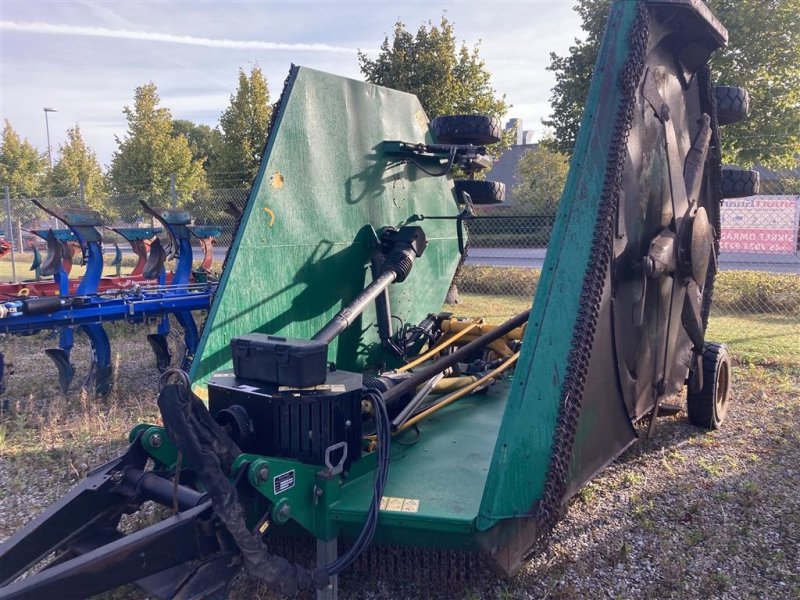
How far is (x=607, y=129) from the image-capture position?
2461mm

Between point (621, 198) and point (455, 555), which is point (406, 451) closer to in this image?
point (455, 555)

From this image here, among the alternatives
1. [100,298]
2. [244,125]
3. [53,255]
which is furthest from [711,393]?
[244,125]

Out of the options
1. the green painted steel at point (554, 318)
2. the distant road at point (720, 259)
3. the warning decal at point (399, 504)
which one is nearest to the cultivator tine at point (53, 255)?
the distant road at point (720, 259)

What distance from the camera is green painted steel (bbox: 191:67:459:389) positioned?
333cm

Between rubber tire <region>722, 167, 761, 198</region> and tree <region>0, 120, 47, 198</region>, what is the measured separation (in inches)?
986

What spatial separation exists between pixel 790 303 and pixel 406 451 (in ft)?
30.1

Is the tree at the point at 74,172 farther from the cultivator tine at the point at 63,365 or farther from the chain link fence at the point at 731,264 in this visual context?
the cultivator tine at the point at 63,365

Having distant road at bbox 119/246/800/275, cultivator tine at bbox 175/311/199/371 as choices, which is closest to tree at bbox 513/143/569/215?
distant road at bbox 119/246/800/275

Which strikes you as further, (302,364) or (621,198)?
(621,198)

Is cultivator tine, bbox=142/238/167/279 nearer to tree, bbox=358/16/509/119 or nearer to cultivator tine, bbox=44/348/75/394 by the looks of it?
cultivator tine, bbox=44/348/75/394

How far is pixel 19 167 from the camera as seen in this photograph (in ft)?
80.7

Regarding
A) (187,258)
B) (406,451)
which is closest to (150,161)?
(187,258)

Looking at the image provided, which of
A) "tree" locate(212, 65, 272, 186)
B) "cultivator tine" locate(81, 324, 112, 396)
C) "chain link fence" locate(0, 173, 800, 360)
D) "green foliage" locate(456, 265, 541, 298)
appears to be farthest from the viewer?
"tree" locate(212, 65, 272, 186)

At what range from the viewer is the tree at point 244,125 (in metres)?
15.9
